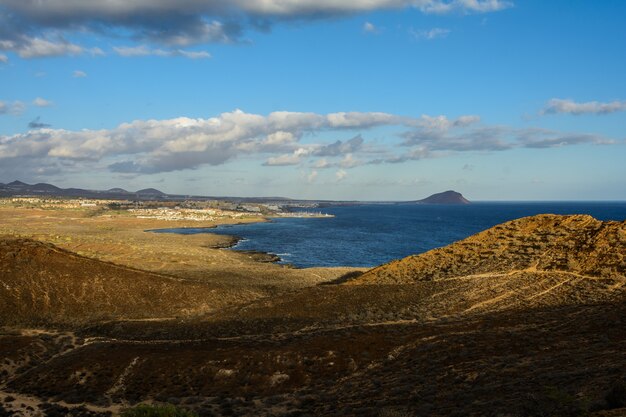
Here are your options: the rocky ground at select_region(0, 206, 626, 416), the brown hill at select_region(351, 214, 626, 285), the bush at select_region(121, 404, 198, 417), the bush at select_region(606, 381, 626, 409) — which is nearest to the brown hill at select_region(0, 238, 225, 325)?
the rocky ground at select_region(0, 206, 626, 416)

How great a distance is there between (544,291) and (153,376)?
Result: 28259 mm

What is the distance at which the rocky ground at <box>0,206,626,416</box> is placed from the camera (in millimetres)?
21016

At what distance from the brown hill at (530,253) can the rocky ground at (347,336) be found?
223mm

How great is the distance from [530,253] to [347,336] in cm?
2453

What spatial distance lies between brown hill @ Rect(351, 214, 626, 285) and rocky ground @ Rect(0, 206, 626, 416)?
22 cm

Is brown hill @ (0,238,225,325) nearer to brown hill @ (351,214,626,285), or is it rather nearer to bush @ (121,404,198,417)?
brown hill @ (351,214,626,285)

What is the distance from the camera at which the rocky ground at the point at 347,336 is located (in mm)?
21016

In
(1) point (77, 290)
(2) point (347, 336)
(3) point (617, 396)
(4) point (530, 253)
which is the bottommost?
(2) point (347, 336)

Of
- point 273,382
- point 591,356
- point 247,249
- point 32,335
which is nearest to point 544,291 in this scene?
point 591,356

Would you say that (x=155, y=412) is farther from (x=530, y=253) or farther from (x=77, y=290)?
(x=530, y=253)

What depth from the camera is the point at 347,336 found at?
100ft

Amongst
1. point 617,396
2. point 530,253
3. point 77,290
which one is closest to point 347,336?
point 617,396

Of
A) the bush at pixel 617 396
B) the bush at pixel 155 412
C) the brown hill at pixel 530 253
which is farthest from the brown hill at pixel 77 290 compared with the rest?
the bush at pixel 617 396

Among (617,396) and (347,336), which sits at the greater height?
(617,396)
